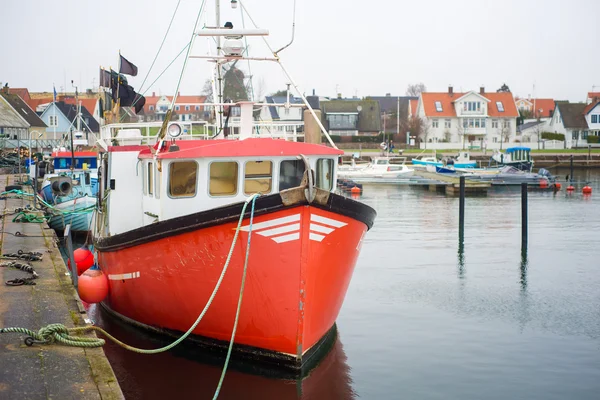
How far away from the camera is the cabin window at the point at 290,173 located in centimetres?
1166

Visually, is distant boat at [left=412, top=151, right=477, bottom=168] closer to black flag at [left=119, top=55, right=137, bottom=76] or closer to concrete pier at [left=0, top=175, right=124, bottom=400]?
black flag at [left=119, top=55, right=137, bottom=76]

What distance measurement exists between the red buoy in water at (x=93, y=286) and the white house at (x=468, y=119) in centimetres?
8038

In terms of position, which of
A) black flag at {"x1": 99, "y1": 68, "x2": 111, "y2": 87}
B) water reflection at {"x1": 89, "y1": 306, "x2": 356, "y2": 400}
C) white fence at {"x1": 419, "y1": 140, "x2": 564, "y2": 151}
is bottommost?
water reflection at {"x1": 89, "y1": 306, "x2": 356, "y2": 400}

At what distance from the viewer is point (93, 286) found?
13.7 metres

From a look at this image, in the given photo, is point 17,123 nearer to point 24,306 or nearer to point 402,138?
point 402,138

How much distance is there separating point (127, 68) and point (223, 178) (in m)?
5.65

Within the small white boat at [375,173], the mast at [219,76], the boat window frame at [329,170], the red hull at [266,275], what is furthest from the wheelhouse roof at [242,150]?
the small white boat at [375,173]

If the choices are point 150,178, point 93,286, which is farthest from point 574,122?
point 150,178

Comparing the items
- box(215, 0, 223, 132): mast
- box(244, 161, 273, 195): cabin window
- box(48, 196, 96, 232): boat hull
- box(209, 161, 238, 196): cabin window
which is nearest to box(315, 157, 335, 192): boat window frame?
box(244, 161, 273, 195): cabin window

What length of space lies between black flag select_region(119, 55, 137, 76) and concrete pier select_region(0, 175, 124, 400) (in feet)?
14.3

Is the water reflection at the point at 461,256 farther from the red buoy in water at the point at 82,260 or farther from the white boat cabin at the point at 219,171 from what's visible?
the red buoy in water at the point at 82,260

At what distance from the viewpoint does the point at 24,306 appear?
1052 centimetres

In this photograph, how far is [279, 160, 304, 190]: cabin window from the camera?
11656 mm

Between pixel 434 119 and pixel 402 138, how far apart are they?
4.79m
